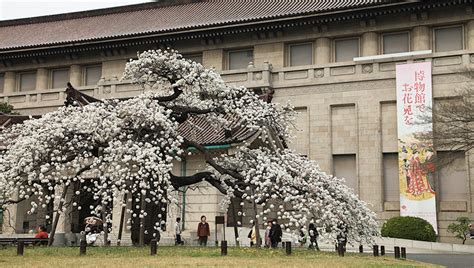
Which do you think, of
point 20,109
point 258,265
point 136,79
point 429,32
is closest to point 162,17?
point 20,109

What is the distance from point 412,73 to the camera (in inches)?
1223

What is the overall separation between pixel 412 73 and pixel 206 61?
13.6 m

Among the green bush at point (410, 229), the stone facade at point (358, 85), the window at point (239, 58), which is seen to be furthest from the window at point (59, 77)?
the green bush at point (410, 229)

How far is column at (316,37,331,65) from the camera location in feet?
114

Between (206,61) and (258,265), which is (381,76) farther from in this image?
(258,265)

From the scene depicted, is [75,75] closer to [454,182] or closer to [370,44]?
[370,44]

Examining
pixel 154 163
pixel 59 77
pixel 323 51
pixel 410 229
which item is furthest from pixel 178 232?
pixel 59 77

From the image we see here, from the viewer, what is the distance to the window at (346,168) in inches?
1293

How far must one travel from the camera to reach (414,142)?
99.0ft

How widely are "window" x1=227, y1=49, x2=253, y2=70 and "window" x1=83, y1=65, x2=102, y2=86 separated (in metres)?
10.2

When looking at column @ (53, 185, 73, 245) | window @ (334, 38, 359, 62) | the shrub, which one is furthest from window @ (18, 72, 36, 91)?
the shrub

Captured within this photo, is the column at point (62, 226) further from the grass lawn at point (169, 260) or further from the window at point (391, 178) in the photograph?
the window at point (391, 178)

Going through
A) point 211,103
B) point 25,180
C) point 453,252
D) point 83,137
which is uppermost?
point 211,103

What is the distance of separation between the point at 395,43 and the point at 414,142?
22.7 ft
